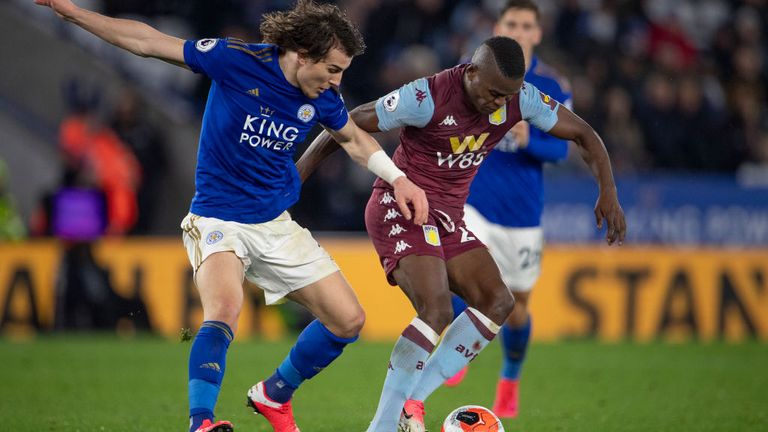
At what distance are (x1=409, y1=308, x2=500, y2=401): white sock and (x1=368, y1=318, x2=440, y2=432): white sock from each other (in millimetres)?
195

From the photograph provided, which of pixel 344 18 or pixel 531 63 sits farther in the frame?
pixel 531 63

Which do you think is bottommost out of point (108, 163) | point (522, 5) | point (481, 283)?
point (108, 163)

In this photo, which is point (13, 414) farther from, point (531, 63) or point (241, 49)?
point (531, 63)

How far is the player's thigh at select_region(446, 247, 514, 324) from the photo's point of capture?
6176 millimetres

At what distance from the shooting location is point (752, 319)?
1312 centimetres

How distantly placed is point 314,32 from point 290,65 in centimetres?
25

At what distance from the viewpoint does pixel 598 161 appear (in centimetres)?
641

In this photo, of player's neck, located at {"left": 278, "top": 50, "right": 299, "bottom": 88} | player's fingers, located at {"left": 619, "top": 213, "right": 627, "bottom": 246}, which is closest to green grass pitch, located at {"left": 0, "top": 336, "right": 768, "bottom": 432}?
player's fingers, located at {"left": 619, "top": 213, "right": 627, "bottom": 246}

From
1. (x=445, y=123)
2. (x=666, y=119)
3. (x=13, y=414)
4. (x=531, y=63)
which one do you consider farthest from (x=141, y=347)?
(x=666, y=119)

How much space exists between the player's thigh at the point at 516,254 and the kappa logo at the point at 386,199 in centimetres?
191

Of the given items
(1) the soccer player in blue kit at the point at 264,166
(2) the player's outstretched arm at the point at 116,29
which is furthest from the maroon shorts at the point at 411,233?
(2) the player's outstretched arm at the point at 116,29

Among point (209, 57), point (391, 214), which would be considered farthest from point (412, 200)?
point (209, 57)

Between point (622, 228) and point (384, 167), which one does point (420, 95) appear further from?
point (622, 228)

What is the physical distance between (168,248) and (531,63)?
6.07 metres
